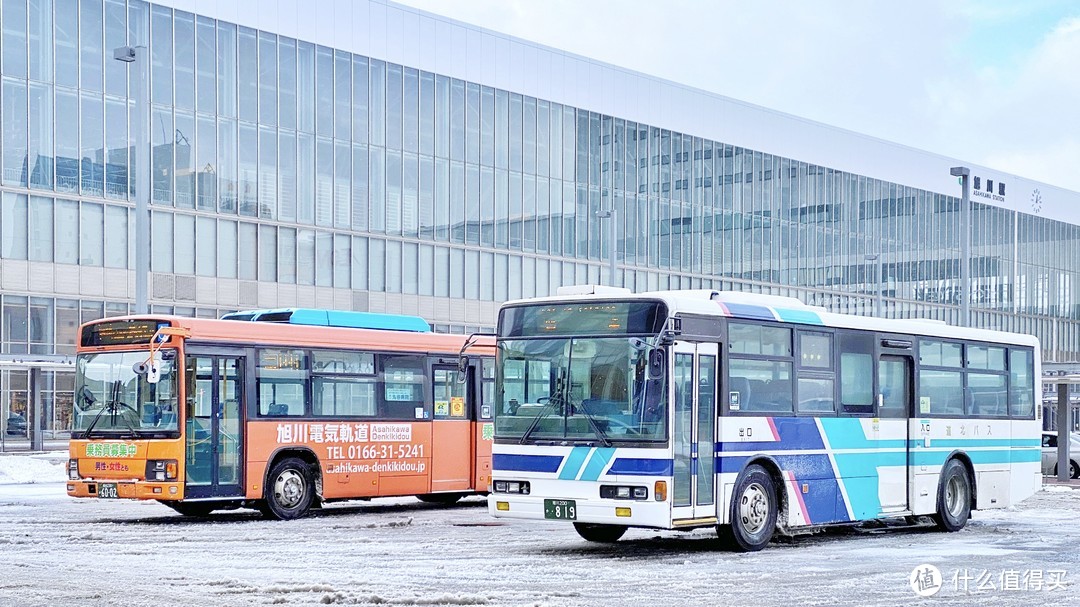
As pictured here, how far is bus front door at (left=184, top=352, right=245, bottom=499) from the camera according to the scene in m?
19.7

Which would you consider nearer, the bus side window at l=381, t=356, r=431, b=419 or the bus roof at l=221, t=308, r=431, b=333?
the bus roof at l=221, t=308, r=431, b=333

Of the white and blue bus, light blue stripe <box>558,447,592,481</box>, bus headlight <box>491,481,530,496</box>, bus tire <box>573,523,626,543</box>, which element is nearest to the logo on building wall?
the white and blue bus

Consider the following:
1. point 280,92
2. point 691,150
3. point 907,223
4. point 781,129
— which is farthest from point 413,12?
point 907,223

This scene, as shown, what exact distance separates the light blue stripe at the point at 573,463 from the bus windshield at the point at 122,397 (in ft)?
21.1

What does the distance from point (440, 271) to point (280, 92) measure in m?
10.5

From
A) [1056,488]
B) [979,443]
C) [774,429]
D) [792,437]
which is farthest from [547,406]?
[1056,488]

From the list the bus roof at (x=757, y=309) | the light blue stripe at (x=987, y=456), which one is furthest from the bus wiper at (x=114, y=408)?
A: the light blue stripe at (x=987, y=456)

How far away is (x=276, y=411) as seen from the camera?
20.9m

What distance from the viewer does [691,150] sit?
230 feet

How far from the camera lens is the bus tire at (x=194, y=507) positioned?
20.9 metres

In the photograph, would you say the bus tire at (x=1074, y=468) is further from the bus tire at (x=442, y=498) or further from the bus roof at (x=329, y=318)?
the bus roof at (x=329, y=318)

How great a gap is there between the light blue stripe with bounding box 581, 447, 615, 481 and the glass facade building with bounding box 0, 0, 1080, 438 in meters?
37.2

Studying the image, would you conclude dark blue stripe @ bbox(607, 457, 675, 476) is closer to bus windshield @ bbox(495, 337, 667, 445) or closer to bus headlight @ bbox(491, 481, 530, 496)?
bus windshield @ bbox(495, 337, 667, 445)

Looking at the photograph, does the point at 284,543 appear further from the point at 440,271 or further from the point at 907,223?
the point at 907,223
